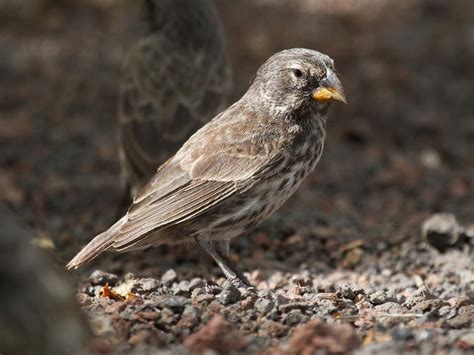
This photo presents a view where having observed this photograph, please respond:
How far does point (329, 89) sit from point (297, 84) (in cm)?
22

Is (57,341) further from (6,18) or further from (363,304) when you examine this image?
(6,18)

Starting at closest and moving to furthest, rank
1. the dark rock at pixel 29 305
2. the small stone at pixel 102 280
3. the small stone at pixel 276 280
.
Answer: the dark rock at pixel 29 305 → the small stone at pixel 102 280 → the small stone at pixel 276 280

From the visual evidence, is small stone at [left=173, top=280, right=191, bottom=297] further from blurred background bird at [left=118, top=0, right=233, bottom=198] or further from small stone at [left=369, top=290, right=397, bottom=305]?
blurred background bird at [left=118, top=0, right=233, bottom=198]

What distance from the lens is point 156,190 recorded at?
227 inches

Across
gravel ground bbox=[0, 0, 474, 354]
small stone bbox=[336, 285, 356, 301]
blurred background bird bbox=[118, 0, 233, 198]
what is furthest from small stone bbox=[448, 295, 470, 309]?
blurred background bird bbox=[118, 0, 233, 198]

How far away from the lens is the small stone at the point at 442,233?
21.8ft

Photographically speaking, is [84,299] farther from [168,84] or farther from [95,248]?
[168,84]

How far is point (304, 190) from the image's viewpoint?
8547 mm

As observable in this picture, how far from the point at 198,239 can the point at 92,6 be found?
774cm

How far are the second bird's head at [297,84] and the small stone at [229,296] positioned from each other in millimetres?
1359

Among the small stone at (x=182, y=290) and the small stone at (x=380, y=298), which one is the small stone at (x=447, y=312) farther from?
the small stone at (x=182, y=290)

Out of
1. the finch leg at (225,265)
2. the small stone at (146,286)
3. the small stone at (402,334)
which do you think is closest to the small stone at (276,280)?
the finch leg at (225,265)

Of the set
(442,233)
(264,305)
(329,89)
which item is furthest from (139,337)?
(442,233)

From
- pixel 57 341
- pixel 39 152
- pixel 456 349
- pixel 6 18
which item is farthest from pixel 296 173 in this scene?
pixel 6 18
